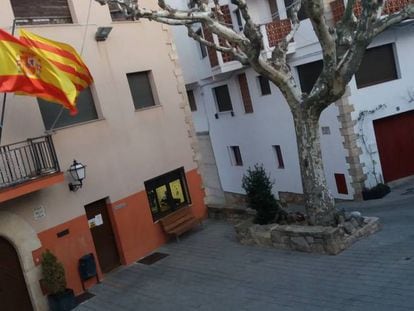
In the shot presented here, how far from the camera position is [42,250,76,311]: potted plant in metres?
10.8

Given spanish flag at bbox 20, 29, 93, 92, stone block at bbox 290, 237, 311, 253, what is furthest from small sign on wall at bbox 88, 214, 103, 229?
stone block at bbox 290, 237, 311, 253

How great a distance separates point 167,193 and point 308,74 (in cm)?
629

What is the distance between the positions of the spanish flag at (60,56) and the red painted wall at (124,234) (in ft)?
12.0

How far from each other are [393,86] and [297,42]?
3.45m

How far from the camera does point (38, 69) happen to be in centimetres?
948

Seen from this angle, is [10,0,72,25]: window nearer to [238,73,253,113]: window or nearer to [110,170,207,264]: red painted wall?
[110,170,207,264]: red painted wall

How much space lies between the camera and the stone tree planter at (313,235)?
10.2 metres

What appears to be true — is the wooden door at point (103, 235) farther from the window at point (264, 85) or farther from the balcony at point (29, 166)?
the window at point (264, 85)

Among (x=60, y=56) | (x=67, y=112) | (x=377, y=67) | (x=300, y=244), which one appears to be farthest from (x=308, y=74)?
(x=60, y=56)

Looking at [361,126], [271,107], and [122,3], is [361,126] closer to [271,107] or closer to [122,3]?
[271,107]

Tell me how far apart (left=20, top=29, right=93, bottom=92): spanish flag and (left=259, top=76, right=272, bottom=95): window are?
30.5 ft

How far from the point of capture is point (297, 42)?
54.6ft

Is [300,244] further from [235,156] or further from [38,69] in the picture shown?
[235,156]

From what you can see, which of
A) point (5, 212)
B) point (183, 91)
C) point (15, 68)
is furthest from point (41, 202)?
point (183, 91)
